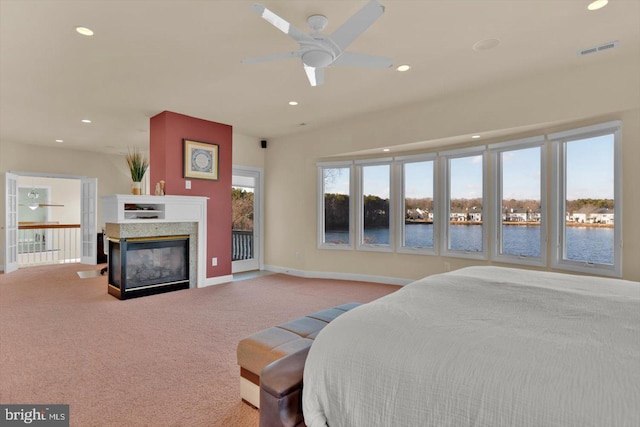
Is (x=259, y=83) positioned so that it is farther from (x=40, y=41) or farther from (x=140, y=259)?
(x=140, y=259)

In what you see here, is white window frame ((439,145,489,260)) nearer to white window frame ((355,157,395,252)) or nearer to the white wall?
the white wall

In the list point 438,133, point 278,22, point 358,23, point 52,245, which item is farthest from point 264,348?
A: point 52,245

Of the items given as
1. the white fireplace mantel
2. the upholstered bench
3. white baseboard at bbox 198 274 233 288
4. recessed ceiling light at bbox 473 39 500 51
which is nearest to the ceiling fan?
recessed ceiling light at bbox 473 39 500 51

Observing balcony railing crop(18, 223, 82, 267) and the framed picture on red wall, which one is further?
balcony railing crop(18, 223, 82, 267)

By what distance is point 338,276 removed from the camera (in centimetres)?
593

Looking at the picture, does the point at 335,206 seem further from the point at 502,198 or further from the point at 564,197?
the point at 564,197

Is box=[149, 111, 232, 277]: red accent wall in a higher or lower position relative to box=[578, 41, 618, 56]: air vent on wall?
lower

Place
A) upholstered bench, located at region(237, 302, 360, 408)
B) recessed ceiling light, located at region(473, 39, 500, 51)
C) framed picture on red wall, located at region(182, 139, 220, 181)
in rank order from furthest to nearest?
framed picture on red wall, located at region(182, 139, 220, 181)
recessed ceiling light, located at region(473, 39, 500, 51)
upholstered bench, located at region(237, 302, 360, 408)

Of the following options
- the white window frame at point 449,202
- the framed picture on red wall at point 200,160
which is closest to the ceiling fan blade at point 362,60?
the white window frame at point 449,202

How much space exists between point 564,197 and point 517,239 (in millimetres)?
748

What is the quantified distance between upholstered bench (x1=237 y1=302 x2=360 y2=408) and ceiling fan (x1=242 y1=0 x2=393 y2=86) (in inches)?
73.3

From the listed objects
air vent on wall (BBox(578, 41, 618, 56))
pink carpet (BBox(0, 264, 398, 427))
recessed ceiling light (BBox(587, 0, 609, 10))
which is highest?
air vent on wall (BBox(578, 41, 618, 56))

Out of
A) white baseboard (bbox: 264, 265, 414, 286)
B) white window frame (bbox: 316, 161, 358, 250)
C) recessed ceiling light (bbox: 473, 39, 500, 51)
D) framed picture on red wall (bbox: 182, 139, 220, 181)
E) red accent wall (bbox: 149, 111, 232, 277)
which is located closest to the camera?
recessed ceiling light (bbox: 473, 39, 500, 51)

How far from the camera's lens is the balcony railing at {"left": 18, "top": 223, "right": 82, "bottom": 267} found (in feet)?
27.9
